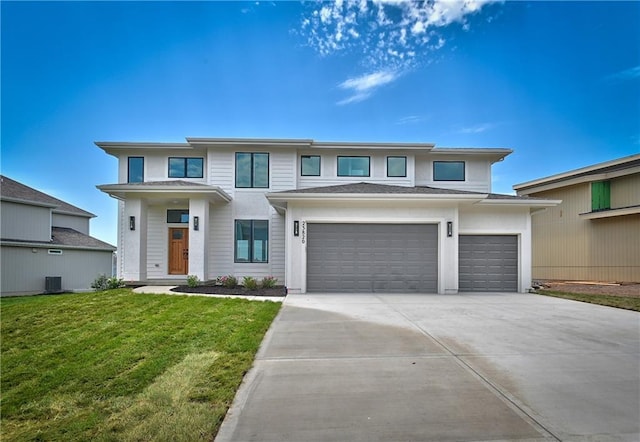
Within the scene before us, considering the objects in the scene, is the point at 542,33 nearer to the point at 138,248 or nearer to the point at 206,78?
the point at 206,78

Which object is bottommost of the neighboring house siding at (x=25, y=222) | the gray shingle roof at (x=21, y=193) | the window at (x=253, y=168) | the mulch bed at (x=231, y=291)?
the mulch bed at (x=231, y=291)

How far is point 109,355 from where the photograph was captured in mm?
4473

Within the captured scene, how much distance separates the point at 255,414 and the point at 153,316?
4.71 metres

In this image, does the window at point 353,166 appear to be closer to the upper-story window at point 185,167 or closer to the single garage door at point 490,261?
the single garage door at point 490,261

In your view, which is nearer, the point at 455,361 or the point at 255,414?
the point at 255,414

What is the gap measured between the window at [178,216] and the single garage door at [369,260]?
601 cm

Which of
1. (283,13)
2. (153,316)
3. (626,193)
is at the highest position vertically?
(283,13)

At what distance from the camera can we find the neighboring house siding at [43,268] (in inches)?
571

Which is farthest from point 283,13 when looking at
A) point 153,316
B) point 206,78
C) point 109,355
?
point 109,355

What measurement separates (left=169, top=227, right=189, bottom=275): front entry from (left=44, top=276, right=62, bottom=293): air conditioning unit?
23.2ft

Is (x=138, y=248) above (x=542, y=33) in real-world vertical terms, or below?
below

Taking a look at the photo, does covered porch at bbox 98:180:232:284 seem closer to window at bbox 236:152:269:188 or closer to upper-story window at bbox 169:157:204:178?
window at bbox 236:152:269:188

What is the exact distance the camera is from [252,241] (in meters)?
13.6

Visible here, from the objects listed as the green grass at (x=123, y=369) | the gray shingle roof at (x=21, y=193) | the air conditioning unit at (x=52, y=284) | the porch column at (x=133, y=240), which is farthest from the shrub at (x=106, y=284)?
the gray shingle roof at (x=21, y=193)
